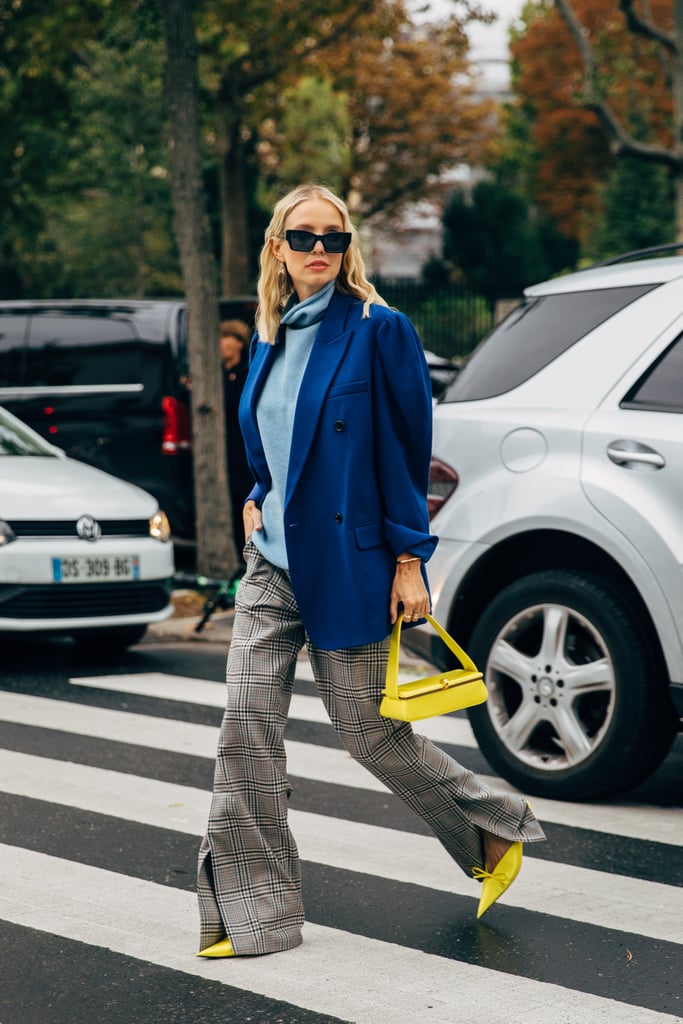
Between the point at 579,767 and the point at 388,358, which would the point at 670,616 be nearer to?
the point at 579,767

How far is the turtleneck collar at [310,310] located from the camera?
150 inches

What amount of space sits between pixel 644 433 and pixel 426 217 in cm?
4154

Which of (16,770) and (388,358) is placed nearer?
(388,358)

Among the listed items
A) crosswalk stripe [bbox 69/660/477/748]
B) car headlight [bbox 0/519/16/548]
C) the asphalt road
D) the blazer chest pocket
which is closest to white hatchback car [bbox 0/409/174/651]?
car headlight [bbox 0/519/16/548]

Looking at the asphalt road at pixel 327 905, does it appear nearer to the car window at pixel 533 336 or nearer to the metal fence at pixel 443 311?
the car window at pixel 533 336

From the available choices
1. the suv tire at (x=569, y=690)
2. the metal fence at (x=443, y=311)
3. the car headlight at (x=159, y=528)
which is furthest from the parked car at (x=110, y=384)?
the metal fence at (x=443, y=311)

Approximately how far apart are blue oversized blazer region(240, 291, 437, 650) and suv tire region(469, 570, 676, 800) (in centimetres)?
156

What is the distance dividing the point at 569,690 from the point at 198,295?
6174 mm

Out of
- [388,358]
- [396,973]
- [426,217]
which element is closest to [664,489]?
[388,358]

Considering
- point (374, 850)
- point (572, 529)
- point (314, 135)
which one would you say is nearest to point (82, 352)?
point (572, 529)

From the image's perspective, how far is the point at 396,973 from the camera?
3742 mm

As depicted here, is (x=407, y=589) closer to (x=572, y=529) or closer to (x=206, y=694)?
(x=572, y=529)

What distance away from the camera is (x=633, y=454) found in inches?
203

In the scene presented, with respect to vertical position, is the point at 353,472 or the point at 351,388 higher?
the point at 351,388
